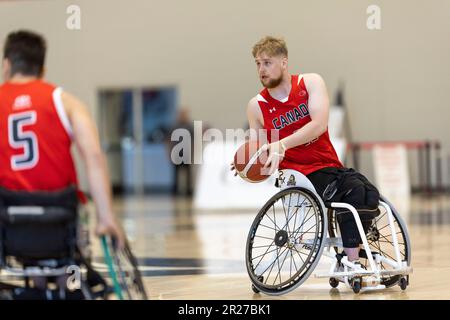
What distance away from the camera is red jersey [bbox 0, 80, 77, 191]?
159 inches

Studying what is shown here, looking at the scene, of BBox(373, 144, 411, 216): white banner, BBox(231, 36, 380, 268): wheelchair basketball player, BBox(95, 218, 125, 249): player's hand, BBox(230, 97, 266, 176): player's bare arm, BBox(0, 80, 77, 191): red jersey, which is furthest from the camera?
BBox(373, 144, 411, 216): white banner

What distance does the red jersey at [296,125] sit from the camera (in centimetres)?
540

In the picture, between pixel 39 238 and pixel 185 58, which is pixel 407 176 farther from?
Answer: pixel 39 238

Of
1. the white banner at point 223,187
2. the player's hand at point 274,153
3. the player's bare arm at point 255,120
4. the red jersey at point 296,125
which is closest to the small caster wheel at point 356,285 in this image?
the red jersey at point 296,125

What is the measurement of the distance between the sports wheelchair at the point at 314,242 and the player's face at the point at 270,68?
20.6 inches

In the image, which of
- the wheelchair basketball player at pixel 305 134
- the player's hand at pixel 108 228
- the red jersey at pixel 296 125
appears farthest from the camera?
the red jersey at pixel 296 125

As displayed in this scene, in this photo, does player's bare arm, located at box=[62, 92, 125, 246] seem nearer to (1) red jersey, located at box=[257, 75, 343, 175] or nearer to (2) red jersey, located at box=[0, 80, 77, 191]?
(2) red jersey, located at box=[0, 80, 77, 191]

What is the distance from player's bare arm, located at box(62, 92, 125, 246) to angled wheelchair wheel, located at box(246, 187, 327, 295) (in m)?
1.41

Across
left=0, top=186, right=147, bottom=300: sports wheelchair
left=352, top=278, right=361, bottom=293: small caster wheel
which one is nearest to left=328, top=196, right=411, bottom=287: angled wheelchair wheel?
left=352, top=278, right=361, bottom=293: small caster wheel

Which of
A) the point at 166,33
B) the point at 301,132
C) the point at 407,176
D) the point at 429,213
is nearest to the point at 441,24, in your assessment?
the point at 301,132

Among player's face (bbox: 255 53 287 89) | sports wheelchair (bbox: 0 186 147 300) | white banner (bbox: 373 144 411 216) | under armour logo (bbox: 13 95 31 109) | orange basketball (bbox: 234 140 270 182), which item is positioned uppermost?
player's face (bbox: 255 53 287 89)

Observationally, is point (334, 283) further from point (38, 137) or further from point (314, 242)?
Answer: point (38, 137)

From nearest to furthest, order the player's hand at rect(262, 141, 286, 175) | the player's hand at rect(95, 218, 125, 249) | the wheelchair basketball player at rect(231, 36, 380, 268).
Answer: the player's hand at rect(95, 218, 125, 249) < the player's hand at rect(262, 141, 286, 175) < the wheelchair basketball player at rect(231, 36, 380, 268)

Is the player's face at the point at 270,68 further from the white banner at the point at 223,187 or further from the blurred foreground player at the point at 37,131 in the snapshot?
the white banner at the point at 223,187
